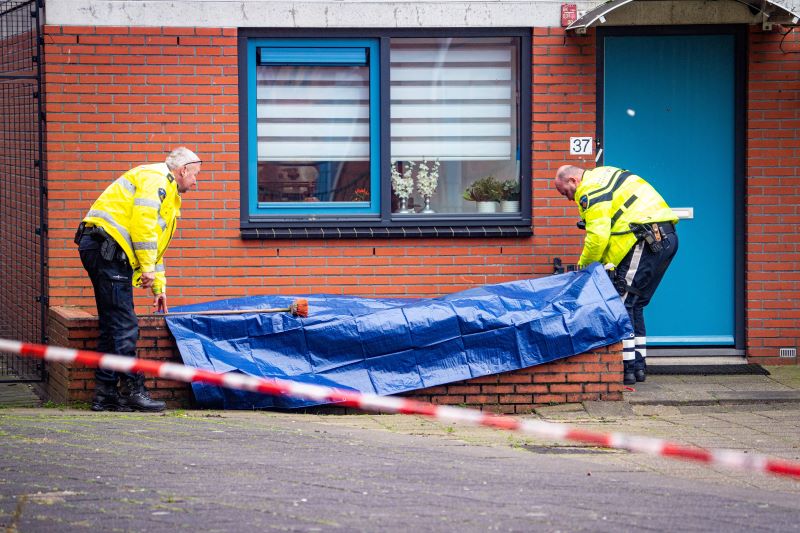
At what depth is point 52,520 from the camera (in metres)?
5.62

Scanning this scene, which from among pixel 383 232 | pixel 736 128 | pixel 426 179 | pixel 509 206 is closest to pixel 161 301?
pixel 383 232

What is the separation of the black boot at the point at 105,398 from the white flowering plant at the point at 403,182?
3.20 meters

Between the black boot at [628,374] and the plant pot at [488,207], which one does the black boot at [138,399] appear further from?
the black boot at [628,374]

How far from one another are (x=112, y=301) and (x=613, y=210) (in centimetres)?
389

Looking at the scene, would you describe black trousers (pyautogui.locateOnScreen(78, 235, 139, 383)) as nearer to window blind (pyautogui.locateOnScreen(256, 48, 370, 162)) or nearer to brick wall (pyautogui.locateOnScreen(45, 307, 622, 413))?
brick wall (pyautogui.locateOnScreen(45, 307, 622, 413))

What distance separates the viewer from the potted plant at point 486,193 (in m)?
10.8

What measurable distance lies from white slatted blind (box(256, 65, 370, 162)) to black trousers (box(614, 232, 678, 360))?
245cm

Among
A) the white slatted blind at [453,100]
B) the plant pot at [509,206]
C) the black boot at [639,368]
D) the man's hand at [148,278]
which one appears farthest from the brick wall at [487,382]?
the white slatted blind at [453,100]

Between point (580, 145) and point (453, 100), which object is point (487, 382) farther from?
point (453, 100)

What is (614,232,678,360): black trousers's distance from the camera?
32.1ft

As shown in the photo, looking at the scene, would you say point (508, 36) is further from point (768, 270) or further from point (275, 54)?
point (768, 270)

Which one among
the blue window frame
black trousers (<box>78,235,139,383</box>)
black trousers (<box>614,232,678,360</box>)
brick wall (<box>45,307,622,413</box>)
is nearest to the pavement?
brick wall (<box>45,307,622,413</box>)

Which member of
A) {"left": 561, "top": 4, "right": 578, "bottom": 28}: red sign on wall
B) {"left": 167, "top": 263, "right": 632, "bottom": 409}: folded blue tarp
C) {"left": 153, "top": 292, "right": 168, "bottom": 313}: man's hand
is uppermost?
{"left": 561, "top": 4, "right": 578, "bottom": 28}: red sign on wall

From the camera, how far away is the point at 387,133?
10609 millimetres
